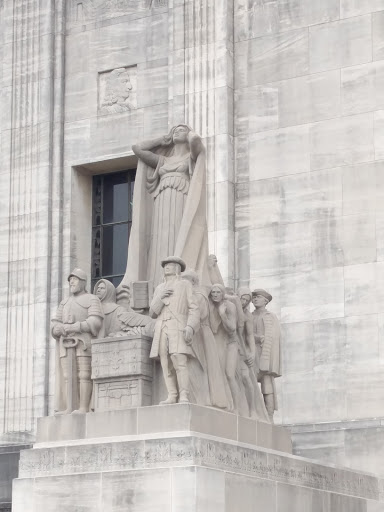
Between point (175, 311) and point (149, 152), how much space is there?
3.21 metres

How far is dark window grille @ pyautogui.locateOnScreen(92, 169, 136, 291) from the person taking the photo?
30.6 m

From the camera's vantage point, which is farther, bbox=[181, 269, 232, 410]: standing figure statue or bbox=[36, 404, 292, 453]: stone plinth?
bbox=[181, 269, 232, 410]: standing figure statue

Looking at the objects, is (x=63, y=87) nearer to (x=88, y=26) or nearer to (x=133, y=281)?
(x=88, y=26)

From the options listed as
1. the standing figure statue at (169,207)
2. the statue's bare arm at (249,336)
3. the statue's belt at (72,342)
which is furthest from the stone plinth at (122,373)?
the statue's bare arm at (249,336)

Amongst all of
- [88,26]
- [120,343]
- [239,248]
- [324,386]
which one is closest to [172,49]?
[88,26]

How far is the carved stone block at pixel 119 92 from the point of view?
99.5 ft

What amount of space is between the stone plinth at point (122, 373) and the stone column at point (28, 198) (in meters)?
7.60

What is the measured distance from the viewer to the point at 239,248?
28312 millimetres

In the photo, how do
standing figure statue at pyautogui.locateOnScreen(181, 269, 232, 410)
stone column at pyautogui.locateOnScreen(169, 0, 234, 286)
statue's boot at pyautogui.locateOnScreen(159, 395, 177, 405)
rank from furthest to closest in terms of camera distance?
stone column at pyautogui.locateOnScreen(169, 0, 234, 286)
standing figure statue at pyautogui.locateOnScreen(181, 269, 232, 410)
statue's boot at pyautogui.locateOnScreen(159, 395, 177, 405)

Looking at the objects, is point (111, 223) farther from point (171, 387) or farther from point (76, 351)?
point (171, 387)

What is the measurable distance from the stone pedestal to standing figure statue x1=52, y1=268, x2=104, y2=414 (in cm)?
54

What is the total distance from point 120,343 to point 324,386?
614 centimetres

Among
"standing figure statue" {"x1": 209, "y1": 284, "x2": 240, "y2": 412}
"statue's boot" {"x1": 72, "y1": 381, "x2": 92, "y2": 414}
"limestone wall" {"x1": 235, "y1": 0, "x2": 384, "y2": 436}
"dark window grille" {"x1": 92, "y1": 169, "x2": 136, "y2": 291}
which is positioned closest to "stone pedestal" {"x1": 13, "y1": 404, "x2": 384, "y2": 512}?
"statue's boot" {"x1": 72, "y1": 381, "x2": 92, "y2": 414}

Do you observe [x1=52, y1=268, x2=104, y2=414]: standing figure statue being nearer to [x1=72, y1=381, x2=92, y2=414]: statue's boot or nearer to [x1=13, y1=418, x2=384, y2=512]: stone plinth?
[x1=72, y1=381, x2=92, y2=414]: statue's boot
